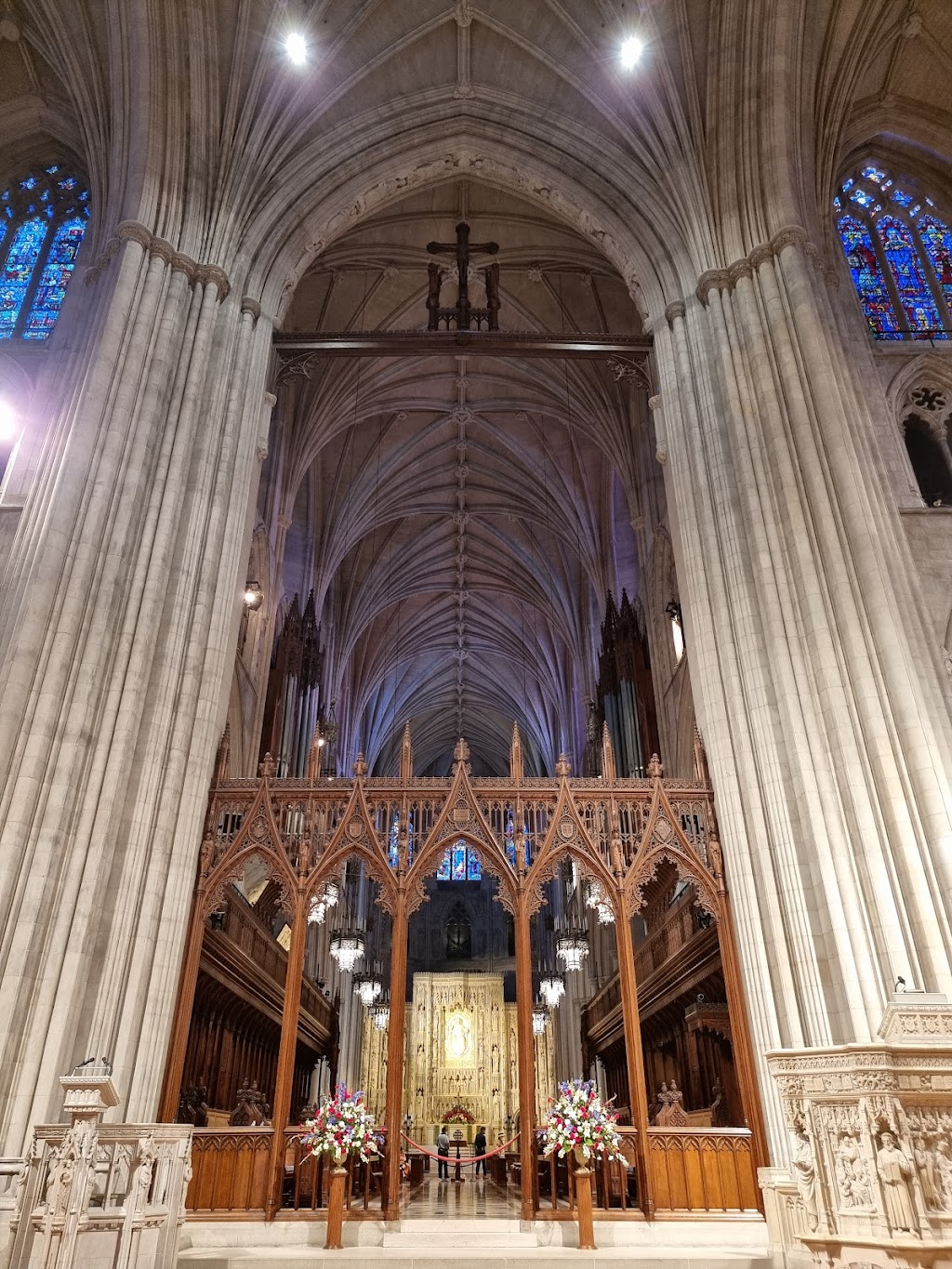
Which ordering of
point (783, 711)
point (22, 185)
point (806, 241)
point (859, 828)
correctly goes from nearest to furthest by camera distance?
point (859, 828) → point (783, 711) → point (806, 241) → point (22, 185)

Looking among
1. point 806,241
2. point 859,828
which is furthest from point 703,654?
point 806,241

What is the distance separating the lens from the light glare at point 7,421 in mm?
12750

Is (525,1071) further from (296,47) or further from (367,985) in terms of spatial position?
(367,985)

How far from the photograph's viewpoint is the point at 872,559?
9844mm

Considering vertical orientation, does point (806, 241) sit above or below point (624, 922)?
above

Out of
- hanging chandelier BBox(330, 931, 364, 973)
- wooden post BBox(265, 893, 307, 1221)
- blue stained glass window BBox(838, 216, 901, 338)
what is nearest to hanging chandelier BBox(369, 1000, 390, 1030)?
hanging chandelier BBox(330, 931, 364, 973)

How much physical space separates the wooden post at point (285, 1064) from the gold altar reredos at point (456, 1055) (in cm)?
2077

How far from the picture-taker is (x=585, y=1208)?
8.00 metres

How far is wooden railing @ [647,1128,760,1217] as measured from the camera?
28.3ft

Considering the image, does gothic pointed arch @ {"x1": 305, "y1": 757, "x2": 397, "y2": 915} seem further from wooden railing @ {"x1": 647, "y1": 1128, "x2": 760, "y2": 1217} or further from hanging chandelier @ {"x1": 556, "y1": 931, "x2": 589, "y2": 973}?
hanging chandelier @ {"x1": 556, "y1": 931, "x2": 589, "y2": 973}

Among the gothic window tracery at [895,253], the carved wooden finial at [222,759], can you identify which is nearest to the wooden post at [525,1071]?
the carved wooden finial at [222,759]

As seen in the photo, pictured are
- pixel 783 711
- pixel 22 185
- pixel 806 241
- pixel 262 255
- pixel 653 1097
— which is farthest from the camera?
pixel 653 1097

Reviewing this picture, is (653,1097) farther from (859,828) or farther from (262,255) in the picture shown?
(262,255)

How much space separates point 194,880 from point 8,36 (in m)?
13.8
